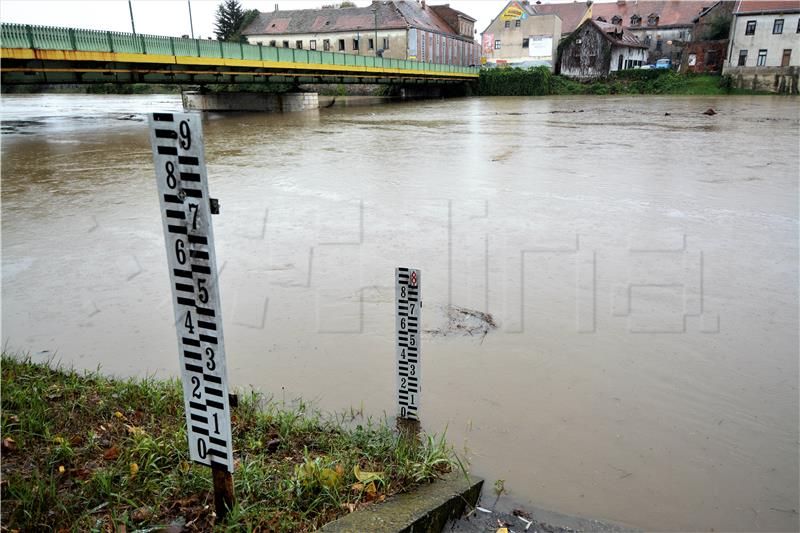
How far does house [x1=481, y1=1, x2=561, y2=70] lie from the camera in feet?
225

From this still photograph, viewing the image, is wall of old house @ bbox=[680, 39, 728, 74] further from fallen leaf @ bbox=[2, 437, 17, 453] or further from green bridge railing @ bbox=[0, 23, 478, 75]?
fallen leaf @ bbox=[2, 437, 17, 453]

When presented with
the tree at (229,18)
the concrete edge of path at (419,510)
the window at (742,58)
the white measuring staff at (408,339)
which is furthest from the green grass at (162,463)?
the tree at (229,18)

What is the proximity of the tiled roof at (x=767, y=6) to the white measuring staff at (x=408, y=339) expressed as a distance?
67429 millimetres

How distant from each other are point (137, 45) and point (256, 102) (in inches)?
712

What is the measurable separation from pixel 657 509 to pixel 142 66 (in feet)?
97.0

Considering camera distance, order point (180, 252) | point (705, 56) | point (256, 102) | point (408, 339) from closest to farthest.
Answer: point (180, 252), point (408, 339), point (256, 102), point (705, 56)

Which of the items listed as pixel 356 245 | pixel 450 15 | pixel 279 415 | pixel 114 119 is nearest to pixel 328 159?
pixel 356 245

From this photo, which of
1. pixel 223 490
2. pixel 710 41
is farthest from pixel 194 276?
pixel 710 41

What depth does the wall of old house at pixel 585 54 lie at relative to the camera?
6444 cm

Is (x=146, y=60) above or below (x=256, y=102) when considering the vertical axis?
above

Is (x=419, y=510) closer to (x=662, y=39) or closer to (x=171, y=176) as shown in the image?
(x=171, y=176)

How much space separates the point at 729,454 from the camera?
368 centimetres

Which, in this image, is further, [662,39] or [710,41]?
[662,39]

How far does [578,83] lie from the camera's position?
65.3m
